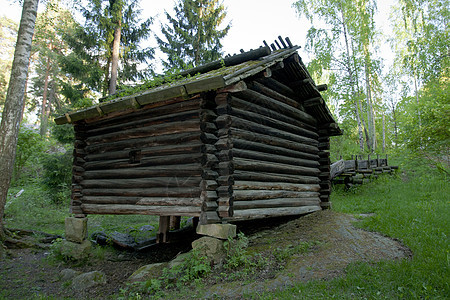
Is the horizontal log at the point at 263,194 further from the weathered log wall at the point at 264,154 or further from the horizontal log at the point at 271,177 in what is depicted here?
the horizontal log at the point at 271,177

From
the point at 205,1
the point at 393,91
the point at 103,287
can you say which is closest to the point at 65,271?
the point at 103,287

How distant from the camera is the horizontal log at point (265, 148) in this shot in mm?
6059

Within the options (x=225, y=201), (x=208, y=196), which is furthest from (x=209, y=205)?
(x=225, y=201)

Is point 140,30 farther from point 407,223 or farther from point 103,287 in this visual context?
point 407,223

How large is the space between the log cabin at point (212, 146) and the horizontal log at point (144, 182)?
2 cm

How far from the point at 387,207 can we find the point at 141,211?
7.56m

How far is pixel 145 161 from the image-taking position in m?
6.86

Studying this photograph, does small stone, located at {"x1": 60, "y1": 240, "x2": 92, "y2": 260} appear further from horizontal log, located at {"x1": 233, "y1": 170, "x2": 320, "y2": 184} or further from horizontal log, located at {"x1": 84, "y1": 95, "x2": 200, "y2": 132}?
horizontal log, located at {"x1": 233, "y1": 170, "x2": 320, "y2": 184}

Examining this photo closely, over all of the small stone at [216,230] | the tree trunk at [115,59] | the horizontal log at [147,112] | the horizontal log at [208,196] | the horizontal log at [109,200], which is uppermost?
the tree trunk at [115,59]

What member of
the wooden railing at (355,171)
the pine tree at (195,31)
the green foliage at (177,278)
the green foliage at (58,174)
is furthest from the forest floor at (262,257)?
the pine tree at (195,31)

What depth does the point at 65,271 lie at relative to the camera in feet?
21.7

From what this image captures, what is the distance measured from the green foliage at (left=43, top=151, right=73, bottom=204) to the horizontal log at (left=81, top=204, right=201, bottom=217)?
6.99m

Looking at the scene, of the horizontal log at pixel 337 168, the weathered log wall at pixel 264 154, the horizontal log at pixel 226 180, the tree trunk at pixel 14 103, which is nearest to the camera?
the horizontal log at pixel 226 180

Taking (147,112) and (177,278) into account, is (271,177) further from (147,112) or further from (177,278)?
(147,112)
